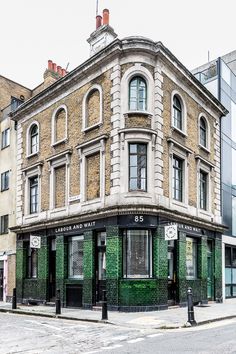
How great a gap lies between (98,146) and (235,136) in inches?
454

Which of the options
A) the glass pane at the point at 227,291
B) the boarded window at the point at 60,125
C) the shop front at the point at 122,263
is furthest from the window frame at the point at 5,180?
the glass pane at the point at 227,291

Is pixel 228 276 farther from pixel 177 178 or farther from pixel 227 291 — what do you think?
pixel 177 178

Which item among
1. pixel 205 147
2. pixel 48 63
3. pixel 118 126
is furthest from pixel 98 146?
pixel 48 63

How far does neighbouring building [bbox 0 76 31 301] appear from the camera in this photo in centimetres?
2627

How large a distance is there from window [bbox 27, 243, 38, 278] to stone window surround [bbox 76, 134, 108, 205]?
5.31 metres

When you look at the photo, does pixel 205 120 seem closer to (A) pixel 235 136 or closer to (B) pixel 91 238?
(A) pixel 235 136

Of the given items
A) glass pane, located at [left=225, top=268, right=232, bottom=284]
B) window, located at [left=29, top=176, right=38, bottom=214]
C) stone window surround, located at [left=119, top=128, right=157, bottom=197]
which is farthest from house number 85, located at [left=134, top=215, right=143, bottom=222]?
glass pane, located at [left=225, top=268, right=232, bottom=284]

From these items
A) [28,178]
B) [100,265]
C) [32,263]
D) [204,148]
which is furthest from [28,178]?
[204,148]

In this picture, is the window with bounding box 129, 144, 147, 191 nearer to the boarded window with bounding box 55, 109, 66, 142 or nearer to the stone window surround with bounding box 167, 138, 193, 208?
the stone window surround with bounding box 167, 138, 193, 208

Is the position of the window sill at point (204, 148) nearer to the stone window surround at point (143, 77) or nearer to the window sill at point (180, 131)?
the window sill at point (180, 131)

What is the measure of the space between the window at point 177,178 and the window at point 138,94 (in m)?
3.06

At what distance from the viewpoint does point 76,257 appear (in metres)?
21.4

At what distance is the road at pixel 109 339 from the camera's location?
9797 mm

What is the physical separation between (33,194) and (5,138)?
5.18 meters
